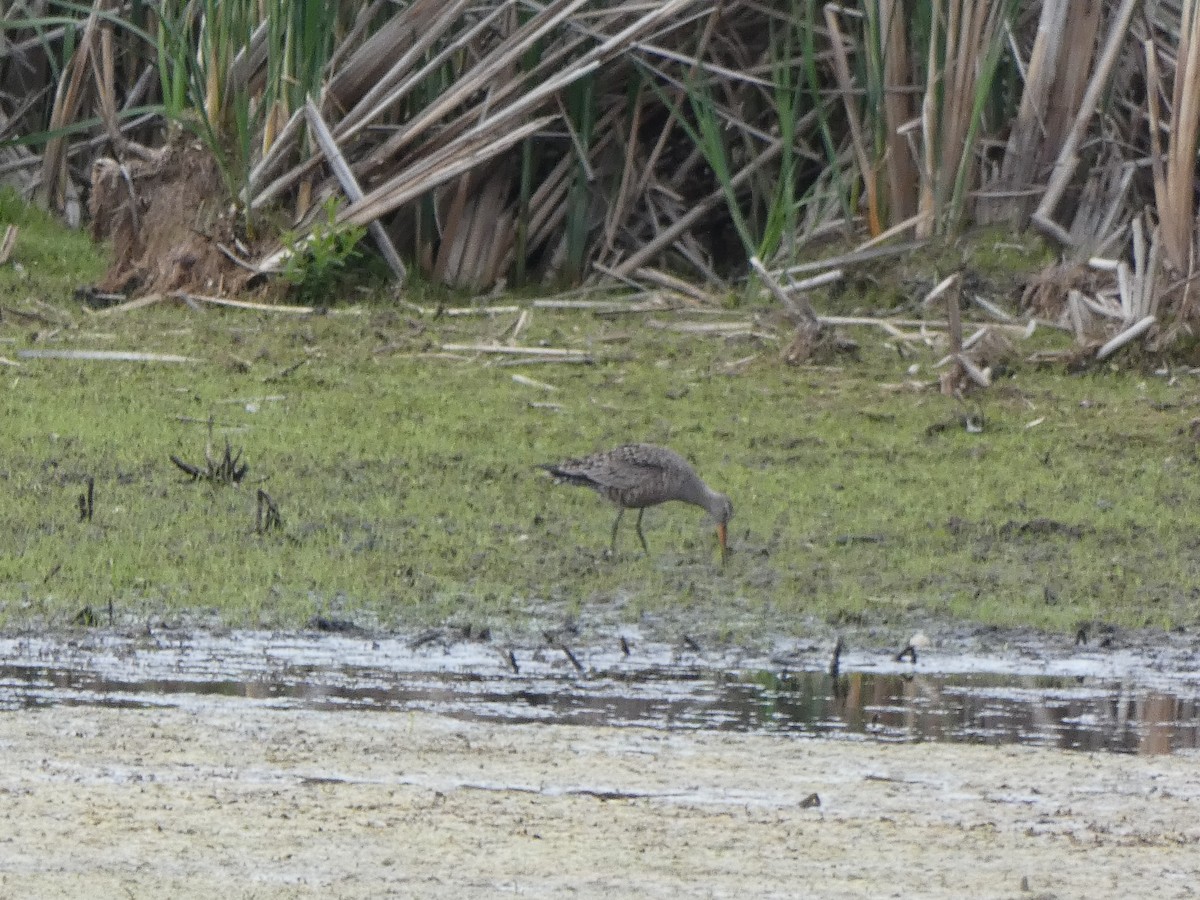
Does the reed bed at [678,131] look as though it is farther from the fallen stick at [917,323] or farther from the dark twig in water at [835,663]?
the dark twig in water at [835,663]

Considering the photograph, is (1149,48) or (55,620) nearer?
(55,620)

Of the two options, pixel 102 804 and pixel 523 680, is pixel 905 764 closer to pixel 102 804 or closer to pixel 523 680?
pixel 523 680

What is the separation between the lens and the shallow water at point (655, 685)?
586 centimetres

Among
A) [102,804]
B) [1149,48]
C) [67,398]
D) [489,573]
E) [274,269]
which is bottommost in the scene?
[102,804]

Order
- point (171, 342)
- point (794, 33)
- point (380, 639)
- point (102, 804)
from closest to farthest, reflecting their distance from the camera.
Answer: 1. point (102, 804)
2. point (380, 639)
3. point (171, 342)
4. point (794, 33)

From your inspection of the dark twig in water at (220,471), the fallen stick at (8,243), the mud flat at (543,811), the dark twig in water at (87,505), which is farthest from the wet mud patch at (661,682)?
the fallen stick at (8,243)

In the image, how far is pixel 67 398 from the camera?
32.3 ft

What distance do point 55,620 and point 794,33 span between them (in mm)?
6902

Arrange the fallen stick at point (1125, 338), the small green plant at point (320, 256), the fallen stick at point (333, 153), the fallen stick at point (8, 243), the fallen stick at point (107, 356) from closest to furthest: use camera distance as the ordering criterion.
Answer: the fallen stick at point (1125, 338) < the fallen stick at point (107, 356) < the small green plant at point (320, 256) < the fallen stick at point (333, 153) < the fallen stick at point (8, 243)

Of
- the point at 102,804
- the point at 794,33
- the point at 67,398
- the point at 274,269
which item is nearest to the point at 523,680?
the point at 102,804

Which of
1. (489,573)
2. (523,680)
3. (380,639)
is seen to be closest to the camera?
(523,680)

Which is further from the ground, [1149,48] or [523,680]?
[1149,48]

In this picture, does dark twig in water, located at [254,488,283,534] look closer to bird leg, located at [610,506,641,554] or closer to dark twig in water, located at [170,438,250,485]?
dark twig in water, located at [170,438,250,485]

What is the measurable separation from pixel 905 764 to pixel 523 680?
1213mm
